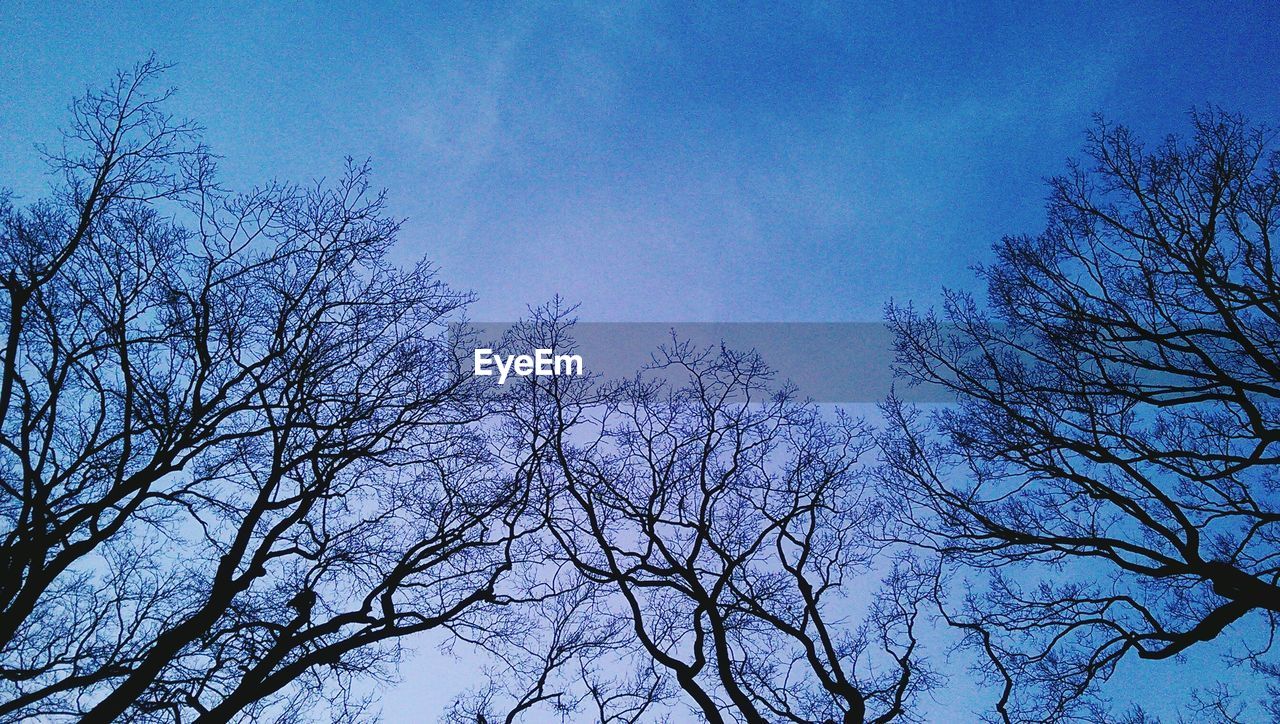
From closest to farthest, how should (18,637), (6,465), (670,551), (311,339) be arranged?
1. (18,637)
2. (6,465)
3. (311,339)
4. (670,551)

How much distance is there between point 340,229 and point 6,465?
465 cm

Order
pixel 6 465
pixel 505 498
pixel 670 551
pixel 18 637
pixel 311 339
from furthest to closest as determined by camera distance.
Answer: pixel 670 551 < pixel 505 498 < pixel 311 339 < pixel 6 465 < pixel 18 637

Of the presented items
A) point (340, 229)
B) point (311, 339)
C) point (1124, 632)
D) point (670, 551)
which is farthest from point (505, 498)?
point (1124, 632)

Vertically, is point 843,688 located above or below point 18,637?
below

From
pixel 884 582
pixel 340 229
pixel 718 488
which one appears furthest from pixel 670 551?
pixel 340 229

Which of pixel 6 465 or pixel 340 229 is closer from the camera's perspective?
pixel 6 465

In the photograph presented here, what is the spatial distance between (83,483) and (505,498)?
4.62 meters

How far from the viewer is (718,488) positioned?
10.6m

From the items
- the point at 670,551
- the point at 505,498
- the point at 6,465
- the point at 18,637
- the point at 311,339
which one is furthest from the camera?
the point at 670,551

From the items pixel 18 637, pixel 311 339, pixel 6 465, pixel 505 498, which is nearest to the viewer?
pixel 18 637

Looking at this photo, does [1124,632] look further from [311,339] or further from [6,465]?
[6,465]

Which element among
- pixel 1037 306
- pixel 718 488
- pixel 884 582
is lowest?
pixel 884 582

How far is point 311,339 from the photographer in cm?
870

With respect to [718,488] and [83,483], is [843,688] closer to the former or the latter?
[718,488]
